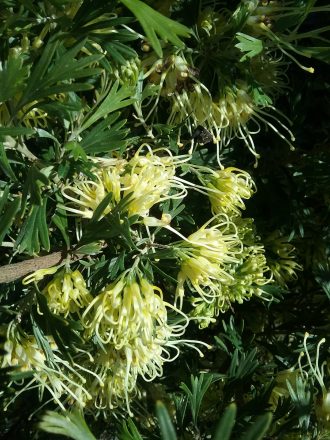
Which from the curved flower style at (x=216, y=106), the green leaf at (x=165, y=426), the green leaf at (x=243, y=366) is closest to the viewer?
the green leaf at (x=165, y=426)

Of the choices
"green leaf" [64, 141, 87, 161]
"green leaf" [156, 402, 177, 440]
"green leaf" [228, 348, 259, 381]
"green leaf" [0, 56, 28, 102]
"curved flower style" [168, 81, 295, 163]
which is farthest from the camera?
"green leaf" [228, 348, 259, 381]

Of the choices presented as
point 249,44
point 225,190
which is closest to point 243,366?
point 225,190

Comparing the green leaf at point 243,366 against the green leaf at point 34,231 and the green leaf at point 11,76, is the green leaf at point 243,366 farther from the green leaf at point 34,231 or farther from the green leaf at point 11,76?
the green leaf at point 11,76

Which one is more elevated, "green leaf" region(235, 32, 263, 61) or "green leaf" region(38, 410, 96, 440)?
"green leaf" region(235, 32, 263, 61)

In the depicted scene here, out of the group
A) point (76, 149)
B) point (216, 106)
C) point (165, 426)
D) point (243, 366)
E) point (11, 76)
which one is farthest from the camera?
point (243, 366)

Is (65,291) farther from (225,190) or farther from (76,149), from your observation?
(225,190)

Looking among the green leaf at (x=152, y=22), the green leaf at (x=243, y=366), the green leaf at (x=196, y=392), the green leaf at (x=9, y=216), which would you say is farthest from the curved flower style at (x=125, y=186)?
the green leaf at (x=243, y=366)

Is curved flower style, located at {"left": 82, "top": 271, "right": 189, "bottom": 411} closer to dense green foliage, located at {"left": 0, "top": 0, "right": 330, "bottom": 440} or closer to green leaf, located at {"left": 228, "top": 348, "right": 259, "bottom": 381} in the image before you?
dense green foliage, located at {"left": 0, "top": 0, "right": 330, "bottom": 440}

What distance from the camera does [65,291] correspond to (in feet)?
2.42

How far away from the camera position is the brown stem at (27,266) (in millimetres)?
710

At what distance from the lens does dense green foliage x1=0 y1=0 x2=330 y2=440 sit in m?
0.67

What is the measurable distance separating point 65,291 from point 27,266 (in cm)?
6

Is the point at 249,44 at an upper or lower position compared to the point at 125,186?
upper

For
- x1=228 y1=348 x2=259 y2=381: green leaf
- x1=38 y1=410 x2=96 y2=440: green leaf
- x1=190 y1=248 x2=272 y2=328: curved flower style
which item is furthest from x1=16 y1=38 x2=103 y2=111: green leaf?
x1=228 y1=348 x2=259 y2=381: green leaf
